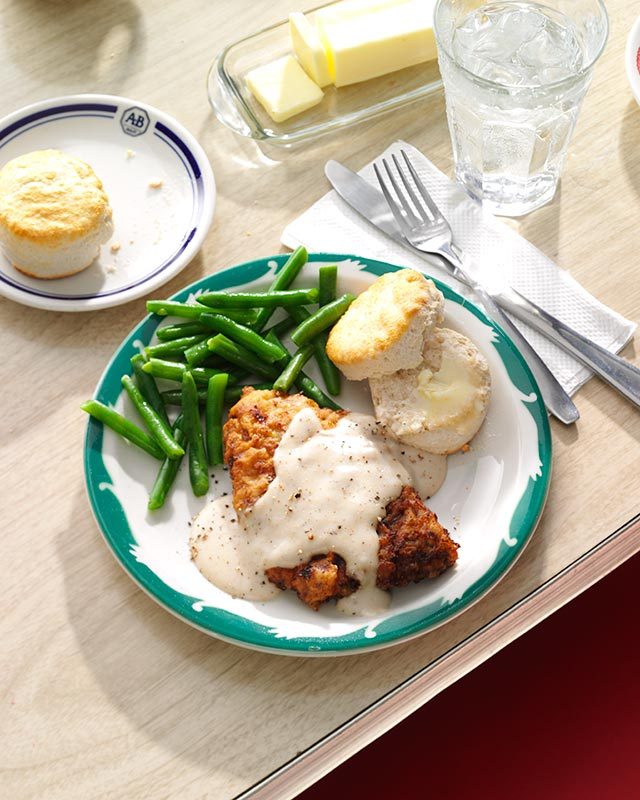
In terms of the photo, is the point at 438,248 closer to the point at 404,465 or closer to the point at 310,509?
the point at 404,465

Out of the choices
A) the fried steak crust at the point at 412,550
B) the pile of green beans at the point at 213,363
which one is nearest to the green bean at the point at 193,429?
the pile of green beans at the point at 213,363

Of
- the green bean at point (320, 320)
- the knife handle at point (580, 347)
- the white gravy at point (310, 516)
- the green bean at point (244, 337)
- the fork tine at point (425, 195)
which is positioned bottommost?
Answer: the knife handle at point (580, 347)

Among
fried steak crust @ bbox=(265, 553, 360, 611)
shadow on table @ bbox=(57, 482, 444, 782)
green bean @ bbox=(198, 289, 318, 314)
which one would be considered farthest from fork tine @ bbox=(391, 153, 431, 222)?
shadow on table @ bbox=(57, 482, 444, 782)

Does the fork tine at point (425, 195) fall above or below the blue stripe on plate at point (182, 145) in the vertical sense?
below

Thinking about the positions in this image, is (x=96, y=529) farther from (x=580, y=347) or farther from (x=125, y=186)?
(x=580, y=347)

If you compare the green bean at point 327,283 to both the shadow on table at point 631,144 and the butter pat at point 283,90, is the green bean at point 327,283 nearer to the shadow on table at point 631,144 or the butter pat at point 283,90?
the butter pat at point 283,90

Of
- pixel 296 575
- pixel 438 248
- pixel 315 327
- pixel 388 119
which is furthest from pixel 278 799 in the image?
pixel 388 119

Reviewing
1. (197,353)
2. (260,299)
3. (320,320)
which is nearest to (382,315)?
(320,320)
